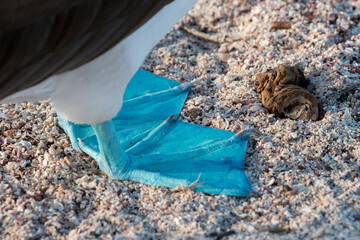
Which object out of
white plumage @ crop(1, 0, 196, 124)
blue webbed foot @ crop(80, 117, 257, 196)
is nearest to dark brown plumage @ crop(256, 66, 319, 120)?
blue webbed foot @ crop(80, 117, 257, 196)

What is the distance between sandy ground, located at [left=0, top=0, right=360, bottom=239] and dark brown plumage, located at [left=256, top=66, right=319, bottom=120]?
0.05m

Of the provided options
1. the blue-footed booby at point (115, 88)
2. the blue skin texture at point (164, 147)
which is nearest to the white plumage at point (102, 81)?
the blue-footed booby at point (115, 88)

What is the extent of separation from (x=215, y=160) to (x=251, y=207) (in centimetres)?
36

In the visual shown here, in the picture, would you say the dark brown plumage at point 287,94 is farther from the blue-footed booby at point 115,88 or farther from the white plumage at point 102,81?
the white plumage at point 102,81

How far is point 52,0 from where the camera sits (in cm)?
145

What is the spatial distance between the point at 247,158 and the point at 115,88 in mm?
761

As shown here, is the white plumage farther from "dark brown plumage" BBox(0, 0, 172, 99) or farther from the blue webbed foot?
the blue webbed foot

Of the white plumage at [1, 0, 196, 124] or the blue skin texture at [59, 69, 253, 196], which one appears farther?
the blue skin texture at [59, 69, 253, 196]

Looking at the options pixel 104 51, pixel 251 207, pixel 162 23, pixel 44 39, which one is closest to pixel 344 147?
pixel 251 207

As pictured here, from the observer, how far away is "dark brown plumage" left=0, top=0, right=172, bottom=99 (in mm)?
1424

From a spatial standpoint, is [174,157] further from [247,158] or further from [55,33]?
[55,33]

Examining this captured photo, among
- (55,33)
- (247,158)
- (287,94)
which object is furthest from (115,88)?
(287,94)

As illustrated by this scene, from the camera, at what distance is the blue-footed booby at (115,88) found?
1.46 metres

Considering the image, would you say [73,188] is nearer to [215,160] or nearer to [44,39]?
[215,160]
